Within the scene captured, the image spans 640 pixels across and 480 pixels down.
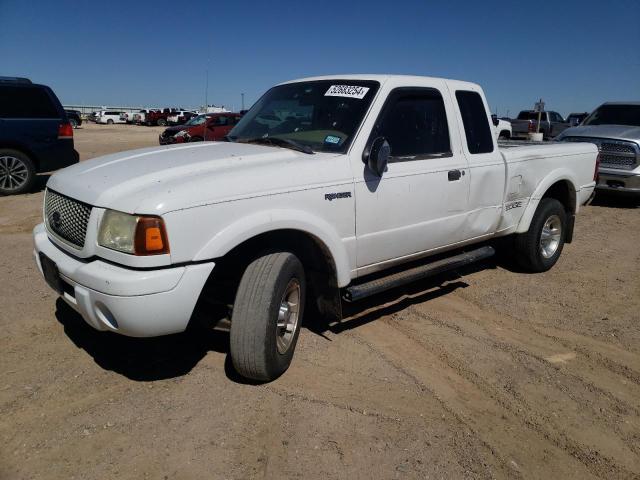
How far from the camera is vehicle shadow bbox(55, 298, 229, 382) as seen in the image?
3.39m

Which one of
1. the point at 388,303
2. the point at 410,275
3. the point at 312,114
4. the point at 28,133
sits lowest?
the point at 388,303

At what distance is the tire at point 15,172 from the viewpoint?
9133mm

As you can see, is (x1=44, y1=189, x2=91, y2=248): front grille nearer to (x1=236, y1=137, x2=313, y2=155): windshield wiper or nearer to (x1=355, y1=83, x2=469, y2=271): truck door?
(x1=236, y1=137, x2=313, y2=155): windshield wiper

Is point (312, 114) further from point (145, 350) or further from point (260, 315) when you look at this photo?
point (145, 350)

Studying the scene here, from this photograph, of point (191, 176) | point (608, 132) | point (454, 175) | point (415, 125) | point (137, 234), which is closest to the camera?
point (137, 234)

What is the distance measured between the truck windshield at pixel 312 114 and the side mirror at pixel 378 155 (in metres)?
0.20

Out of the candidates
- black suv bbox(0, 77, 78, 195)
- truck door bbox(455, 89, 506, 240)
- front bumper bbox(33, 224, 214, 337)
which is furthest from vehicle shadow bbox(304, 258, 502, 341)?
black suv bbox(0, 77, 78, 195)

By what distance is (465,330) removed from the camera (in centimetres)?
416

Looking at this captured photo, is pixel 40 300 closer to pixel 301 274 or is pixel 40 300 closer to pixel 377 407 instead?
pixel 301 274

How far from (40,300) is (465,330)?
363 centimetres

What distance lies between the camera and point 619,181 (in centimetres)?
966

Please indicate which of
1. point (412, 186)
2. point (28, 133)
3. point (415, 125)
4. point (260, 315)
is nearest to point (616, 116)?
point (415, 125)

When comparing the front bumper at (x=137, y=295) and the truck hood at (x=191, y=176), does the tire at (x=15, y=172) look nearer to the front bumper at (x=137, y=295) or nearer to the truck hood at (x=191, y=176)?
the truck hood at (x=191, y=176)

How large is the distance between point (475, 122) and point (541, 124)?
64.3ft
